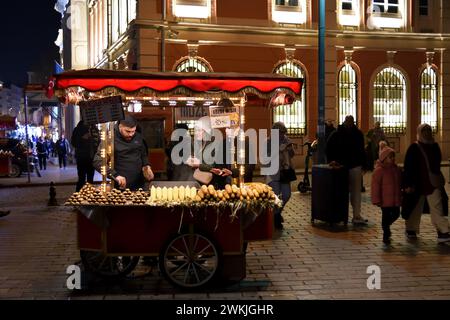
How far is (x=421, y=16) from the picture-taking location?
2648 centimetres

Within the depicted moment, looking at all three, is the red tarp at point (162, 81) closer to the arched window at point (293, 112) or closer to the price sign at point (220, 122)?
the price sign at point (220, 122)

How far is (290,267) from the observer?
7.92m

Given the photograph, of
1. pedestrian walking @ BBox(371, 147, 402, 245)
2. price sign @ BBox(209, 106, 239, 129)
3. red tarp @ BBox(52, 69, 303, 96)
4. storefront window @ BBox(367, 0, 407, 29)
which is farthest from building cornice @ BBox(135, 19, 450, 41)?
red tarp @ BBox(52, 69, 303, 96)

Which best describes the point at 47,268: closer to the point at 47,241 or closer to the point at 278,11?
the point at 47,241

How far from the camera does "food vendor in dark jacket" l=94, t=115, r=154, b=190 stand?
7754mm

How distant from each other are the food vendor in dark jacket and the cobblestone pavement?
1.23 meters

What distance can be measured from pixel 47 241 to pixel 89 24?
31.9 metres

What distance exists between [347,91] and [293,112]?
8.96ft

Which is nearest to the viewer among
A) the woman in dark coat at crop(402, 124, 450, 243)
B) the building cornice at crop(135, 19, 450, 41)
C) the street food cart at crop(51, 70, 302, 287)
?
the street food cart at crop(51, 70, 302, 287)

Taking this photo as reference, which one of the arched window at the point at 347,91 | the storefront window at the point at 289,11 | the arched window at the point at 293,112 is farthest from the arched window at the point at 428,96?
the storefront window at the point at 289,11

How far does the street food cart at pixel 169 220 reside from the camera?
682 cm

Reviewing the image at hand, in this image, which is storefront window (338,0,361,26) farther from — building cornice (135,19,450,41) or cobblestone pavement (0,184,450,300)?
cobblestone pavement (0,184,450,300)

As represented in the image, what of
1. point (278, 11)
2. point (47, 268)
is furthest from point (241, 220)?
point (278, 11)

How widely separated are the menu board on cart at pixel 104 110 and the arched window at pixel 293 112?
17343 mm
